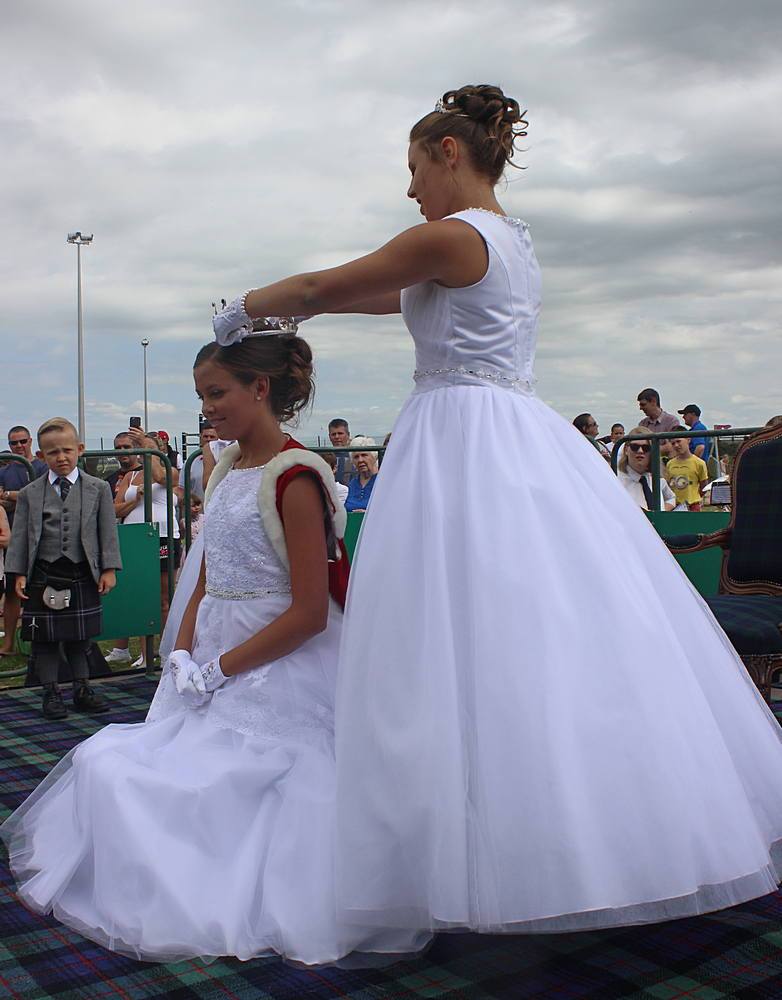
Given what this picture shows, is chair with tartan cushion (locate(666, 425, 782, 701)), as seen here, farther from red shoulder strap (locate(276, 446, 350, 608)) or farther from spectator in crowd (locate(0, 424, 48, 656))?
spectator in crowd (locate(0, 424, 48, 656))

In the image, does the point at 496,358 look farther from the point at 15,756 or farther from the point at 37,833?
the point at 15,756

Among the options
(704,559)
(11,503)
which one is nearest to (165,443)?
(11,503)

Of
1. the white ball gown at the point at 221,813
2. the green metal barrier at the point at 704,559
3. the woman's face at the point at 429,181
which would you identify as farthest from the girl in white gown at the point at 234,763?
the green metal barrier at the point at 704,559

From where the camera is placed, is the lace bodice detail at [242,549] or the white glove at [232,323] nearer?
the white glove at [232,323]

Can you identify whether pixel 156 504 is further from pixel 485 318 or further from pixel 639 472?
pixel 485 318

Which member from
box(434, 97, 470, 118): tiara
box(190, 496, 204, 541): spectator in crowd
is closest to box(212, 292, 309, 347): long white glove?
box(434, 97, 470, 118): tiara

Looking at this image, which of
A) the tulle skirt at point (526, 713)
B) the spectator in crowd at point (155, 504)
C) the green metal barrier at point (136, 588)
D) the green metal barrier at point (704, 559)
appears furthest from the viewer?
the spectator in crowd at point (155, 504)

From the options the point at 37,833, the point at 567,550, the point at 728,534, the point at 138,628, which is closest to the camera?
the point at 567,550

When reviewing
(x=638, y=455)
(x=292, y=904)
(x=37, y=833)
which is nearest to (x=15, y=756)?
(x=37, y=833)

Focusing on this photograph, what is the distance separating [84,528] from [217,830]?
10.8 feet

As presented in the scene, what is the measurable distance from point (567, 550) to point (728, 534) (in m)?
2.79

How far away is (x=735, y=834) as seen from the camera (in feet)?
7.00

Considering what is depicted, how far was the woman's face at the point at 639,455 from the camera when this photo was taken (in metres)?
6.71

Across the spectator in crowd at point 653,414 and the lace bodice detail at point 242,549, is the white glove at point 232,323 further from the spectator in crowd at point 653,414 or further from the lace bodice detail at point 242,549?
the spectator in crowd at point 653,414
